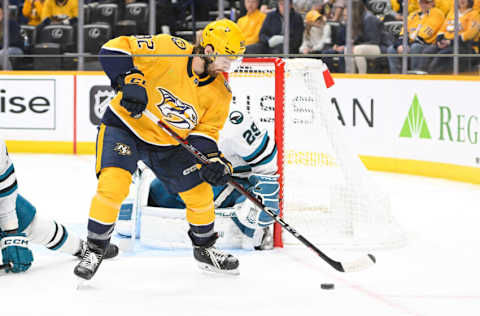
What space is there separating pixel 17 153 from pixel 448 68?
12.7 ft

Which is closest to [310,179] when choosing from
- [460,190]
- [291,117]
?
[291,117]

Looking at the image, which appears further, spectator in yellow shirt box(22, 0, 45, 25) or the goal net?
spectator in yellow shirt box(22, 0, 45, 25)

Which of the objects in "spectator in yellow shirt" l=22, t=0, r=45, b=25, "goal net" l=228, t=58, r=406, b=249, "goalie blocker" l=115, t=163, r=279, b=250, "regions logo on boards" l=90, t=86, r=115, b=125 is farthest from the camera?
"spectator in yellow shirt" l=22, t=0, r=45, b=25

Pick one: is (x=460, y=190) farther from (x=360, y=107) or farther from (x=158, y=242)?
(x=158, y=242)

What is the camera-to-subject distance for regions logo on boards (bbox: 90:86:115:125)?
26.4 ft

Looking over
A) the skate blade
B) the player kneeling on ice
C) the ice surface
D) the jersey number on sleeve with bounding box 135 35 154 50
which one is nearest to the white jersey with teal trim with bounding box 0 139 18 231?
the player kneeling on ice

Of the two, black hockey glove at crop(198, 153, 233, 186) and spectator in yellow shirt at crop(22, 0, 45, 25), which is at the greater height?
spectator in yellow shirt at crop(22, 0, 45, 25)

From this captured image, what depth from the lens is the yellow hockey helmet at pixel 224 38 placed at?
337cm

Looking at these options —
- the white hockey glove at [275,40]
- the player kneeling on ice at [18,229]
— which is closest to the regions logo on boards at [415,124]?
the white hockey glove at [275,40]

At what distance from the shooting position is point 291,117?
4.43 metres

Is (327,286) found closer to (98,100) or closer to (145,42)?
(145,42)

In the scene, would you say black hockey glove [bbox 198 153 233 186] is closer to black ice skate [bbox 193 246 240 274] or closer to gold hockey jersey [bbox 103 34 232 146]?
gold hockey jersey [bbox 103 34 232 146]

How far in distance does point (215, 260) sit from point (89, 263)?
0.53m

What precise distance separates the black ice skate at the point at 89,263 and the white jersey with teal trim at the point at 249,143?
0.97 meters
